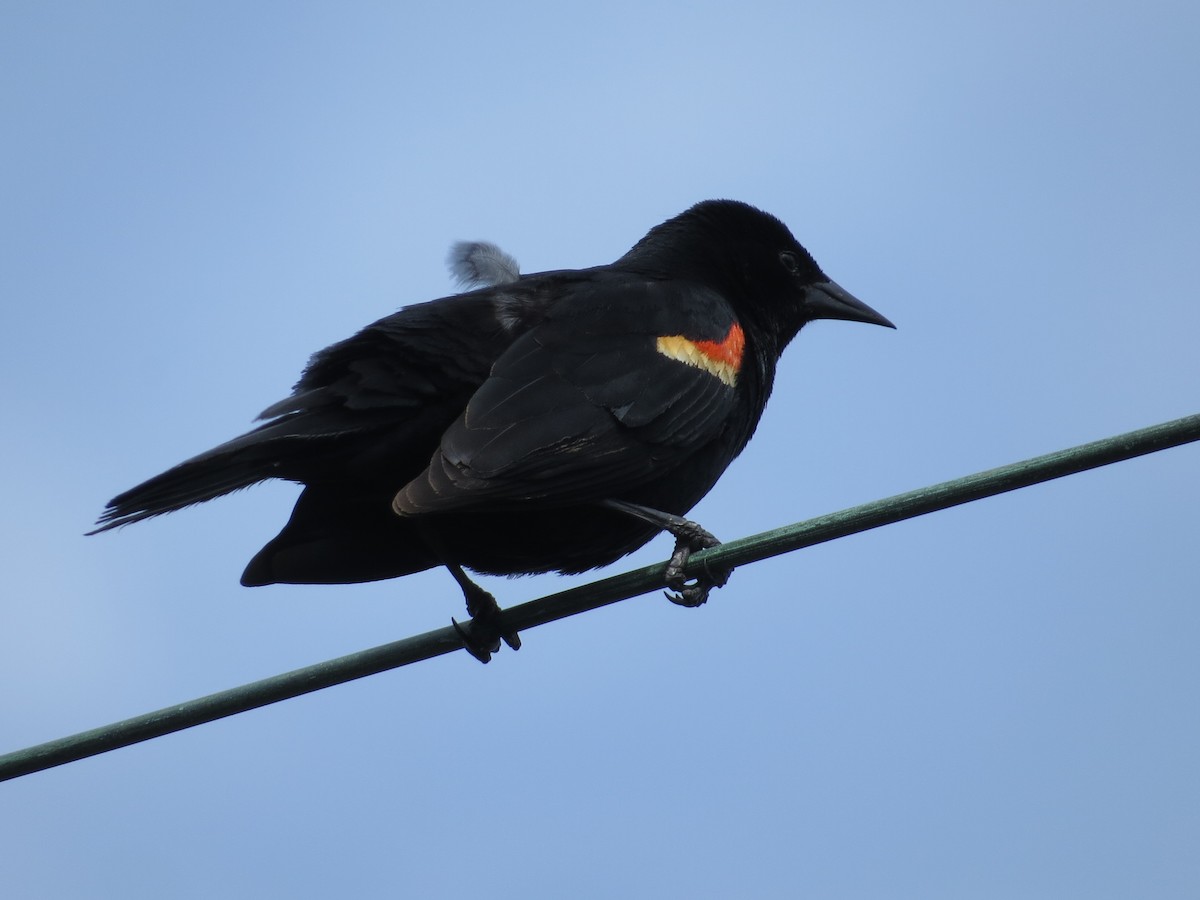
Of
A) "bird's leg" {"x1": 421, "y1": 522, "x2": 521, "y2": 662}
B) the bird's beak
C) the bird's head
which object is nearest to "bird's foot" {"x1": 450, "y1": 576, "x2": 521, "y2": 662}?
"bird's leg" {"x1": 421, "y1": 522, "x2": 521, "y2": 662}

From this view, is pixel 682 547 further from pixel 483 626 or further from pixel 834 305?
pixel 834 305

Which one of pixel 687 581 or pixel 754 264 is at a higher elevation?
pixel 754 264

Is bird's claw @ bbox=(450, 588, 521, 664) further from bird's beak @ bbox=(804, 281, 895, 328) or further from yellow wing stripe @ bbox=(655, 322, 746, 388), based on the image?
bird's beak @ bbox=(804, 281, 895, 328)

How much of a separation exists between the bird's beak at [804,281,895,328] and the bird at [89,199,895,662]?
2.88 feet

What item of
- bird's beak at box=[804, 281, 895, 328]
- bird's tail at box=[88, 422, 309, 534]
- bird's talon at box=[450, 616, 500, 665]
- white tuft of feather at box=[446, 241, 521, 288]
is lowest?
bird's talon at box=[450, 616, 500, 665]

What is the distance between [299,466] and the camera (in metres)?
5.01

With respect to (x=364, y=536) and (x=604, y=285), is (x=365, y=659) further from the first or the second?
(x=604, y=285)

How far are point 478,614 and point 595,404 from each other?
0.95 meters

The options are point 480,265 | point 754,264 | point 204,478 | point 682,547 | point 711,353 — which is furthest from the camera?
point 480,265

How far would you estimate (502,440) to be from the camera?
486 centimetres

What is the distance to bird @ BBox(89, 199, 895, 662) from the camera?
15.9ft

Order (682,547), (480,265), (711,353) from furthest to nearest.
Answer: (480,265), (711,353), (682,547)

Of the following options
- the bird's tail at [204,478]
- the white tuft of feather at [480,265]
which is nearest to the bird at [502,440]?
the bird's tail at [204,478]

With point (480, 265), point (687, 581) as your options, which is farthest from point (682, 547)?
point (480, 265)
